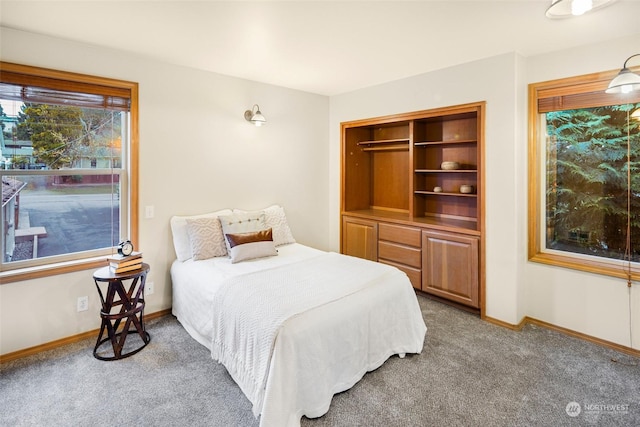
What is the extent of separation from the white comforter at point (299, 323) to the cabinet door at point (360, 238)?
49.9 inches

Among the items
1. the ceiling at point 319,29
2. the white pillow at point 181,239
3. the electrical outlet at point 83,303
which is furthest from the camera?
the white pillow at point 181,239

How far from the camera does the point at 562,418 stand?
77.7 inches

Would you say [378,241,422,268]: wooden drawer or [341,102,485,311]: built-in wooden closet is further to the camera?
[378,241,422,268]: wooden drawer

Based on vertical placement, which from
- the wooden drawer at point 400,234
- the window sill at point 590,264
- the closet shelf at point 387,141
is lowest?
the window sill at point 590,264

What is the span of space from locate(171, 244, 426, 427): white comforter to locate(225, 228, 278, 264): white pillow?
0.36 ft

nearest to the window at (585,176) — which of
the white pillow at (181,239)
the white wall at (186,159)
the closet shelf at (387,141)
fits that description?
the closet shelf at (387,141)

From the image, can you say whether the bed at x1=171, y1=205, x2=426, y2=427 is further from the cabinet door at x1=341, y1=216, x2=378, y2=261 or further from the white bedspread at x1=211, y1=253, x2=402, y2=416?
the cabinet door at x1=341, y1=216, x2=378, y2=261

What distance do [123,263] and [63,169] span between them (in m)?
0.99

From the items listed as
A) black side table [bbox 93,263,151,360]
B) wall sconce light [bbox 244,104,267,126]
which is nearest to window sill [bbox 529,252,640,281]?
wall sconce light [bbox 244,104,267,126]

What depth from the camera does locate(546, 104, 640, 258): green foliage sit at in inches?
110

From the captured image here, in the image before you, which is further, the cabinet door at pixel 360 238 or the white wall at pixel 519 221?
the cabinet door at pixel 360 238

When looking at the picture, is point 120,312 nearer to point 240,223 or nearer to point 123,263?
point 123,263

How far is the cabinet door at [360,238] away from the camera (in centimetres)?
433

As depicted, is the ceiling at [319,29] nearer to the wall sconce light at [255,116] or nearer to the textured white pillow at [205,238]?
the wall sconce light at [255,116]
